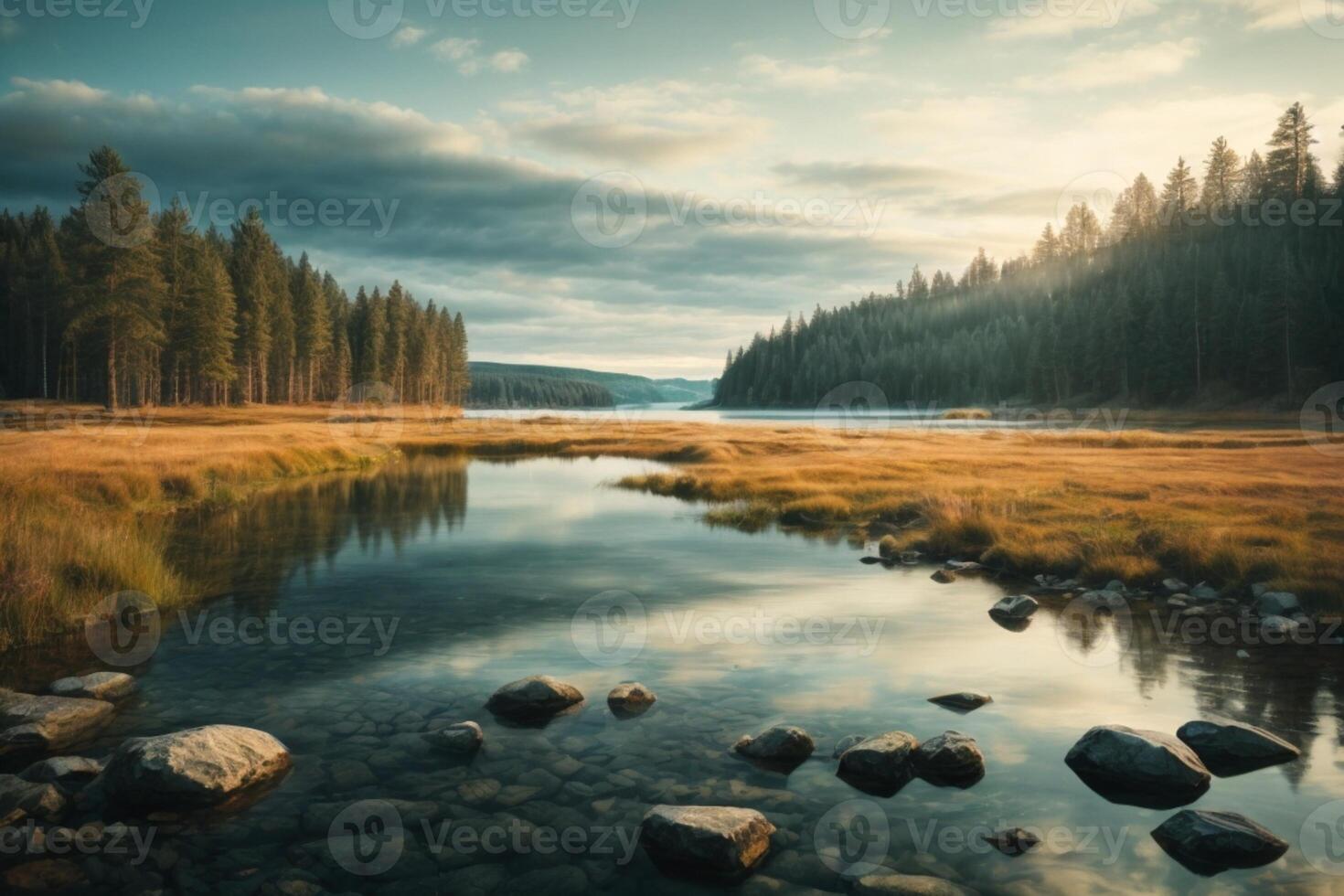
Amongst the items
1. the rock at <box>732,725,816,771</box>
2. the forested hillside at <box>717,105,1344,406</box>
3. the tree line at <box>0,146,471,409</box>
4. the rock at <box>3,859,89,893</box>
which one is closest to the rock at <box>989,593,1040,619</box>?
the rock at <box>732,725,816,771</box>

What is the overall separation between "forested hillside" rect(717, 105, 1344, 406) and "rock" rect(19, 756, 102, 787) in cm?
10486

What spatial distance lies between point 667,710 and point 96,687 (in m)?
8.70

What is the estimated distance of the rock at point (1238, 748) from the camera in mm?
9758

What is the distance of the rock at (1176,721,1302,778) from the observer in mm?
9758

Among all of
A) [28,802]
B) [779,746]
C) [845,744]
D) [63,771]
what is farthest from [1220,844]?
[63,771]

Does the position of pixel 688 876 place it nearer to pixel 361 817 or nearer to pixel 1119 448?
pixel 361 817

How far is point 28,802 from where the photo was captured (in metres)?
8.08

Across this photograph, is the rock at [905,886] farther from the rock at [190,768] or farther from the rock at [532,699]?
the rock at [190,768]

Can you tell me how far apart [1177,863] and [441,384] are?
145649mm

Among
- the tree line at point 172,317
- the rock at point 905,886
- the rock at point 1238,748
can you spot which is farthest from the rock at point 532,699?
the tree line at point 172,317

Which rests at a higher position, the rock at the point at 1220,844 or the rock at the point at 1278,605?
the rock at the point at 1278,605

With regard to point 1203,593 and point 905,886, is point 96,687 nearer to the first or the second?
point 905,886

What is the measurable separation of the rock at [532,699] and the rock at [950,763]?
17.0ft

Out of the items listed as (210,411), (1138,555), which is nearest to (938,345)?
(210,411)
